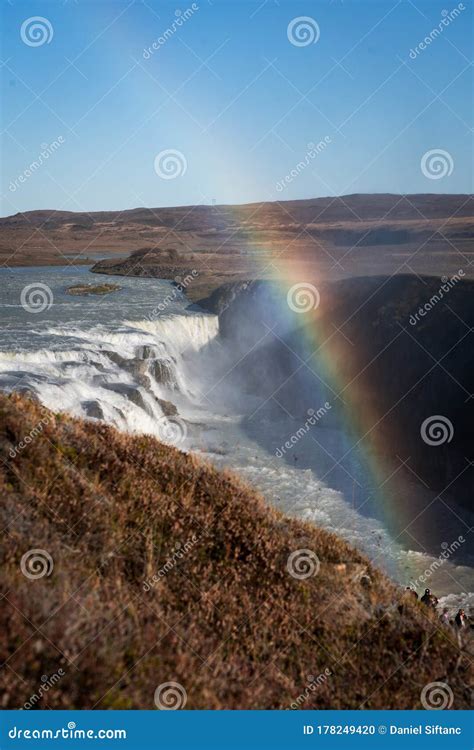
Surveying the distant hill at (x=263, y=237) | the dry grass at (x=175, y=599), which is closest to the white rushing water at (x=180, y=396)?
the dry grass at (x=175, y=599)

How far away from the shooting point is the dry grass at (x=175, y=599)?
4910 millimetres

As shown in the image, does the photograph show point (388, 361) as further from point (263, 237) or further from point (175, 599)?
point (263, 237)

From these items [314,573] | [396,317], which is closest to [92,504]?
[314,573]

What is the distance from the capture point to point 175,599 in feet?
19.9

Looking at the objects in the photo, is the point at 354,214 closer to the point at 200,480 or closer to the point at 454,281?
the point at 454,281

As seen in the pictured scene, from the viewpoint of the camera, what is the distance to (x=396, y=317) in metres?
35.0

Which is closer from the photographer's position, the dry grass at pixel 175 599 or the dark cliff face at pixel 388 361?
the dry grass at pixel 175 599

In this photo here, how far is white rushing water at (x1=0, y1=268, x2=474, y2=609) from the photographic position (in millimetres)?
21719

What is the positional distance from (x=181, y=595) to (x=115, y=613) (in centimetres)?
92

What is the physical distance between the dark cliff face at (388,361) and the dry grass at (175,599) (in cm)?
1969

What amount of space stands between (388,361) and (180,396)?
1254 centimetres

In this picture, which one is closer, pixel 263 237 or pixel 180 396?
pixel 180 396

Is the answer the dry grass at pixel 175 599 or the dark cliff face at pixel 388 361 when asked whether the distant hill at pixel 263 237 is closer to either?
the dark cliff face at pixel 388 361

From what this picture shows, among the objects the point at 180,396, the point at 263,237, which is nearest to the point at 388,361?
the point at 180,396
